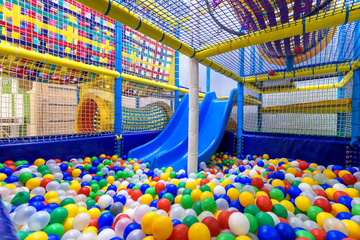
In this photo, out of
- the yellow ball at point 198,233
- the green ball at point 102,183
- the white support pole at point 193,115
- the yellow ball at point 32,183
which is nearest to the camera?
the yellow ball at point 198,233

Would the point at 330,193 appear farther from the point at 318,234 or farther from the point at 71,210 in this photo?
the point at 71,210

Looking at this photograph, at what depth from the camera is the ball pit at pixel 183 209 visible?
0.91 meters

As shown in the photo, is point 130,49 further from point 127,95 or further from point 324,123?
point 324,123

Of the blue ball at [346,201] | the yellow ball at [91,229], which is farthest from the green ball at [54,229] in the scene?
the blue ball at [346,201]

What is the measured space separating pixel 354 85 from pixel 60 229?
329 centimetres

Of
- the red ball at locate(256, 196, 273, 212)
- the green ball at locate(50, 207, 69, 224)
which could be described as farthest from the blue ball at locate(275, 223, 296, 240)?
the green ball at locate(50, 207, 69, 224)

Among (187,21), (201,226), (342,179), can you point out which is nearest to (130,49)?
(187,21)

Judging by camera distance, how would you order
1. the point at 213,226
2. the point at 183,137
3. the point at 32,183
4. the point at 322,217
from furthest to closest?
1. the point at 183,137
2. the point at 32,183
3. the point at 322,217
4. the point at 213,226

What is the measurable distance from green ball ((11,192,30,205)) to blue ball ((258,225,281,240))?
5.06 ft

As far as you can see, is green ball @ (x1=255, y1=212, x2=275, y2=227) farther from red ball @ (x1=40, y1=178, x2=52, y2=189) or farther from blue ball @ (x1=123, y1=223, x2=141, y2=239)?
red ball @ (x1=40, y1=178, x2=52, y2=189)

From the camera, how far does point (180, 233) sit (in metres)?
0.88

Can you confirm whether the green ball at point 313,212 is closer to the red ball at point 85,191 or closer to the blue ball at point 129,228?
the blue ball at point 129,228

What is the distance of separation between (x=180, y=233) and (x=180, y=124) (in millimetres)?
2727

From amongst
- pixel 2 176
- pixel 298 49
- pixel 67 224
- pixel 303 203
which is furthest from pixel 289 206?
pixel 2 176
